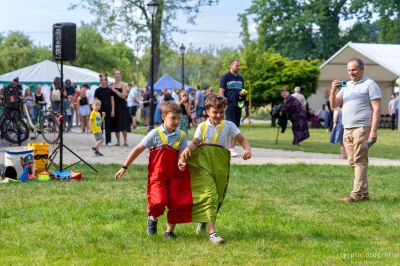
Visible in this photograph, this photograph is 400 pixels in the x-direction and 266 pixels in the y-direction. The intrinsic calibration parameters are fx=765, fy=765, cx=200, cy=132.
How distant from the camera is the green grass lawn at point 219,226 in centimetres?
595

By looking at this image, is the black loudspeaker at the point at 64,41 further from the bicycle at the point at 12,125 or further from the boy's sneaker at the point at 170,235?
the bicycle at the point at 12,125

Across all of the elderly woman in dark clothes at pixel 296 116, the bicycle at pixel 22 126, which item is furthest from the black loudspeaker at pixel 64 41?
the elderly woman in dark clothes at pixel 296 116

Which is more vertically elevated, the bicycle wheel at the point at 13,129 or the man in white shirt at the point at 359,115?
the man in white shirt at the point at 359,115

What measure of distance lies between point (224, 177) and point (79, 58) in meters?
65.8

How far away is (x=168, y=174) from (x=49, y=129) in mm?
14075

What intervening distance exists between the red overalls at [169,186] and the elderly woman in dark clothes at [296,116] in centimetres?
1364

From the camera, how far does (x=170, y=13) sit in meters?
49.0

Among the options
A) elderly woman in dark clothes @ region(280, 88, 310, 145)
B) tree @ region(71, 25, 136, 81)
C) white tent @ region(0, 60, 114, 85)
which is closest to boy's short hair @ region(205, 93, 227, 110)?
elderly woman in dark clothes @ region(280, 88, 310, 145)

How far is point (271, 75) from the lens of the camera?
1512 inches

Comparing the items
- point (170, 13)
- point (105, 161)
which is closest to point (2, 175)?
point (105, 161)

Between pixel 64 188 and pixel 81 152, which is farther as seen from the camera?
pixel 81 152

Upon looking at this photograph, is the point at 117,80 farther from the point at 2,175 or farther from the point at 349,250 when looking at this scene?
the point at 349,250

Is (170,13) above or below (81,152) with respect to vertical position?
above

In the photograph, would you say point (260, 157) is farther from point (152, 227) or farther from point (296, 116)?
point (152, 227)
